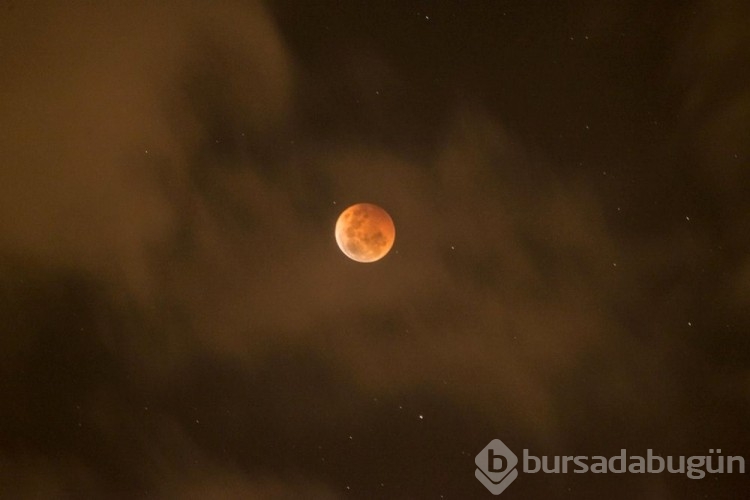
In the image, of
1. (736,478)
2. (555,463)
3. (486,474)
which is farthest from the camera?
(736,478)

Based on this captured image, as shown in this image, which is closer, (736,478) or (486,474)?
(486,474)

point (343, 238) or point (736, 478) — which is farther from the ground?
point (736, 478)

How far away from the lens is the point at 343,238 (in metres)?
11.2

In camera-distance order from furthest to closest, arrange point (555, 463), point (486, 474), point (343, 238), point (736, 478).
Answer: point (736, 478), point (555, 463), point (486, 474), point (343, 238)

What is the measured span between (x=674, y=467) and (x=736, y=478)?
9.20ft

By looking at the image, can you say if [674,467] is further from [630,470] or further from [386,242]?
[386,242]

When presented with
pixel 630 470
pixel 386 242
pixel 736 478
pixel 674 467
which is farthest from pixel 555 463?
pixel 386 242

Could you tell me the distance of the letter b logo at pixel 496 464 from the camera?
17.0 meters

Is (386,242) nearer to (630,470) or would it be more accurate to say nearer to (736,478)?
(630,470)

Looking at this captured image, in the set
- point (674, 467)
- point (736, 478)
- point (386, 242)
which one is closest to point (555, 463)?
point (674, 467)

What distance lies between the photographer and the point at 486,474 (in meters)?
17.3

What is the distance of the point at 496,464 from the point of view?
672 inches

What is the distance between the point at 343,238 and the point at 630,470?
12.0m

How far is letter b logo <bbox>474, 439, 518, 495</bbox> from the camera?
1698 cm
